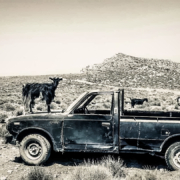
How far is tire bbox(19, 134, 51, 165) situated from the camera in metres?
5.80

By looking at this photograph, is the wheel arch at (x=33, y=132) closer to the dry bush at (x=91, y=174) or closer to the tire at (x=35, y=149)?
the tire at (x=35, y=149)

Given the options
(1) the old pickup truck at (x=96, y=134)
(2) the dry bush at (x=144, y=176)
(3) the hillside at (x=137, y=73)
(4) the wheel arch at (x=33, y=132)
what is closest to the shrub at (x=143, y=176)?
(2) the dry bush at (x=144, y=176)

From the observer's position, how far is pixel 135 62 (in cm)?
8612

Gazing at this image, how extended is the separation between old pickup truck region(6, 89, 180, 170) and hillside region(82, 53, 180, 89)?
5142cm

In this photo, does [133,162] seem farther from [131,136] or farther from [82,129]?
[82,129]

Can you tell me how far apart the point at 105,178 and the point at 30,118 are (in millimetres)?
2392

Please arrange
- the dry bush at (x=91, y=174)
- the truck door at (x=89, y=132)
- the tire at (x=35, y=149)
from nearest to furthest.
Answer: the dry bush at (x=91, y=174)
the truck door at (x=89, y=132)
the tire at (x=35, y=149)

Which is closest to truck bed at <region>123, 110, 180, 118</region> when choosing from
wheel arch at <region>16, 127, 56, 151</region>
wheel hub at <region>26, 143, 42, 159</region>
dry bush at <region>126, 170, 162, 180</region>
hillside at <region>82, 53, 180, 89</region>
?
dry bush at <region>126, 170, 162, 180</region>

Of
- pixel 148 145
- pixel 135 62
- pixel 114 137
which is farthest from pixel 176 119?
pixel 135 62

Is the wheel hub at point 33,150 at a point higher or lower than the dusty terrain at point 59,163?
higher

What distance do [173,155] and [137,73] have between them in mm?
68780

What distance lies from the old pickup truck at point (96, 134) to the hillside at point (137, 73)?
169 feet

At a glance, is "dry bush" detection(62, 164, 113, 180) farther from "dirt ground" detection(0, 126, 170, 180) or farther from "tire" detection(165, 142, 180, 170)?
"tire" detection(165, 142, 180, 170)

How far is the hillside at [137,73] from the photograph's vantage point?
199ft
